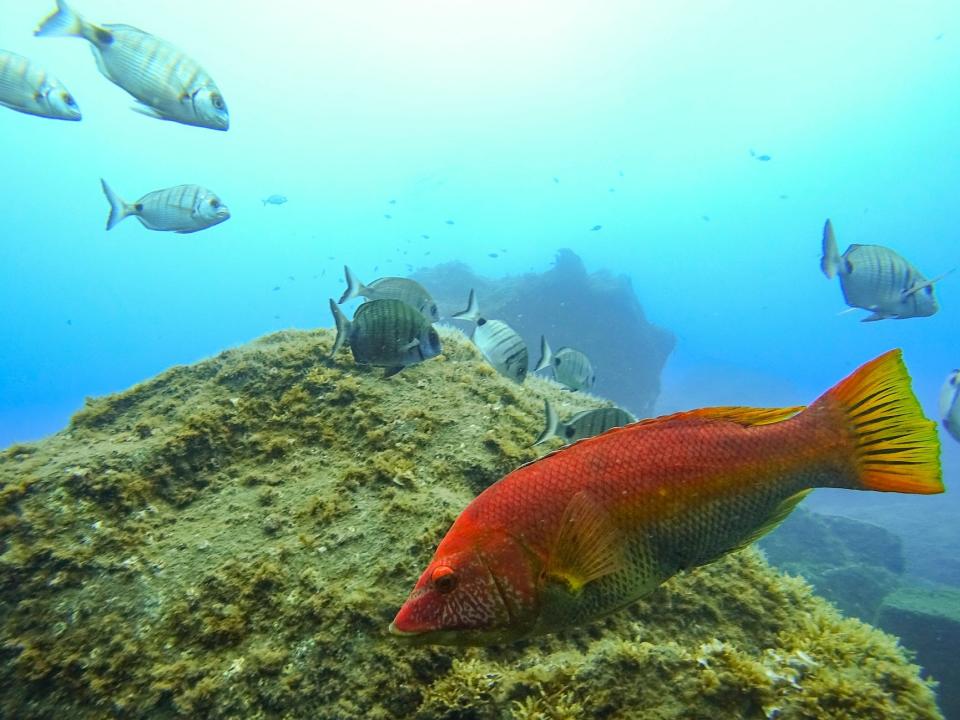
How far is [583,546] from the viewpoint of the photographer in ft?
4.42

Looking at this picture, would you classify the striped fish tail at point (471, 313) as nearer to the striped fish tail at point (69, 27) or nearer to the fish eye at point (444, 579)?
the striped fish tail at point (69, 27)

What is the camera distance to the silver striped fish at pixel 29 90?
3.95 metres

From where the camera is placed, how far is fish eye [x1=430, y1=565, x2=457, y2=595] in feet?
4.44

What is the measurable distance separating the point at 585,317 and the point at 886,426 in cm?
2409

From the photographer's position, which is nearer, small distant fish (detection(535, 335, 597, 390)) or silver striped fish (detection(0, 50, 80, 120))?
silver striped fish (detection(0, 50, 80, 120))

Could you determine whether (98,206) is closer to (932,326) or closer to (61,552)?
(61,552)

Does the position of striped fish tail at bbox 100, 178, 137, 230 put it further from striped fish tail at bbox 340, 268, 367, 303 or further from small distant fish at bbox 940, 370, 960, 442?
small distant fish at bbox 940, 370, 960, 442

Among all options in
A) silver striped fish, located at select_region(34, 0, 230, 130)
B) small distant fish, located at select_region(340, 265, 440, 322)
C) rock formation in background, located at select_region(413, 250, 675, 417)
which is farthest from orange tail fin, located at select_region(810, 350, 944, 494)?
rock formation in background, located at select_region(413, 250, 675, 417)

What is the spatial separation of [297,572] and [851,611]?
45.9ft

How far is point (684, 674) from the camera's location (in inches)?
82.9

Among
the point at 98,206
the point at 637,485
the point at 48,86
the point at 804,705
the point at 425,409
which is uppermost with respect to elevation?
the point at 98,206

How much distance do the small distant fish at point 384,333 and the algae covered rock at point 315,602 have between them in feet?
1.68

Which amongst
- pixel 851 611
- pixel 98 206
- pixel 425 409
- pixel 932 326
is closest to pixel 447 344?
pixel 425 409

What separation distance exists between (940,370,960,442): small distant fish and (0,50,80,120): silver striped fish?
9.44 meters
